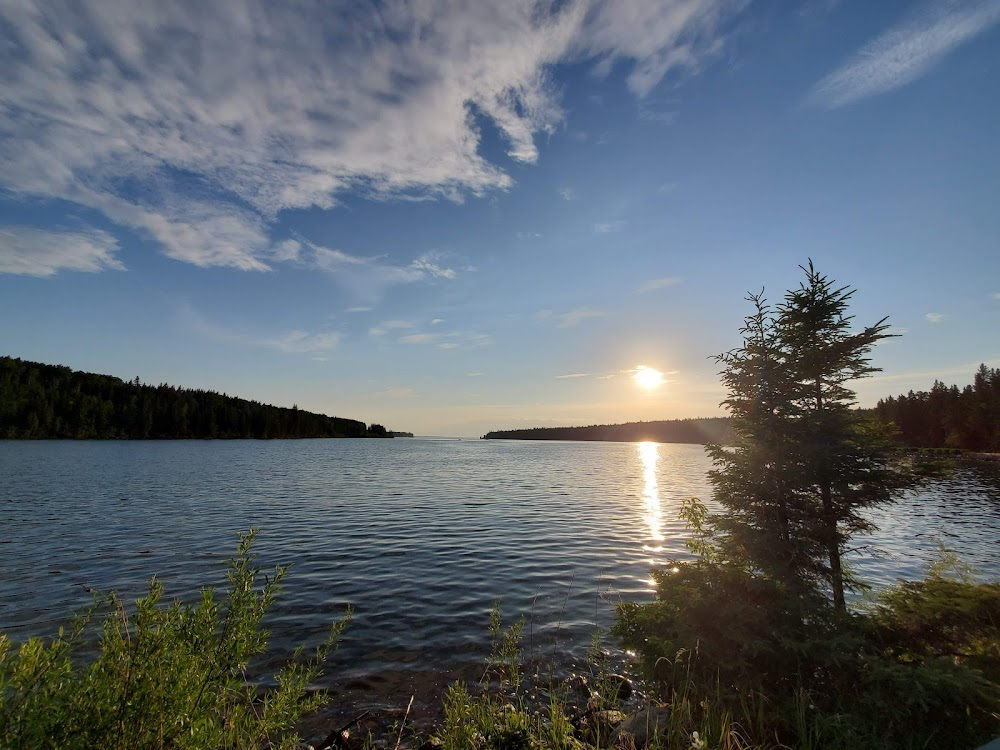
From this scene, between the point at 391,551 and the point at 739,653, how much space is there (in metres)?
16.9

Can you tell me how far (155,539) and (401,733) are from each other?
21.2 meters

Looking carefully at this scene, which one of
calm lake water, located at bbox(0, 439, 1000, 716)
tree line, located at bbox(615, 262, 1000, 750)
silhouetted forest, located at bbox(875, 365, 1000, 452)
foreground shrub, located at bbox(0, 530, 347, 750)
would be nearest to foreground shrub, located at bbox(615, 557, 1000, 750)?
tree line, located at bbox(615, 262, 1000, 750)

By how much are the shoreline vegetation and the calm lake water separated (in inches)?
74.4

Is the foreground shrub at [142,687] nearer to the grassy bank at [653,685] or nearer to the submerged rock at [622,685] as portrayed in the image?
the grassy bank at [653,685]

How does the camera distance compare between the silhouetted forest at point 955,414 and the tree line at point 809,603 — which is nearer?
the tree line at point 809,603

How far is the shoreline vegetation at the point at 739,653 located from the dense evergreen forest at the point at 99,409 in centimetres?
18893

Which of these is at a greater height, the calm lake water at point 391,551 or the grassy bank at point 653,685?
the grassy bank at point 653,685

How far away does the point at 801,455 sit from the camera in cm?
946

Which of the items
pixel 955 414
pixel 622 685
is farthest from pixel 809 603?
pixel 955 414

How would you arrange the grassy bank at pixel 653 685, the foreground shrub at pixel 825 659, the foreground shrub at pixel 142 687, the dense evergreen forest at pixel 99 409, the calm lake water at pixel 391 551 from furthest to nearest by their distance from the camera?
1. the dense evergreen forest at pixel 99 409
2. the calm lake water at pixel 391 551
3. the foreground shrub at pixel 825 659
4. the grassy bank at pixel 653 685
5. the foreground shrub at pixel 142 687

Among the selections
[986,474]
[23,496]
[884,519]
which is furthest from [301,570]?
[986,474]

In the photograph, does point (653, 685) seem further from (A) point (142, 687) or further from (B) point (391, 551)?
(B) point (391, 551)

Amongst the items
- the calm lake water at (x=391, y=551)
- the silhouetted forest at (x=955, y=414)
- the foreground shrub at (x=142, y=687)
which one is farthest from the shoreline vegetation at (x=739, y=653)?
the silhouetted forest at (x=955, y=414)

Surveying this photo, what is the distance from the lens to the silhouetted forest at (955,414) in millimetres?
94688
